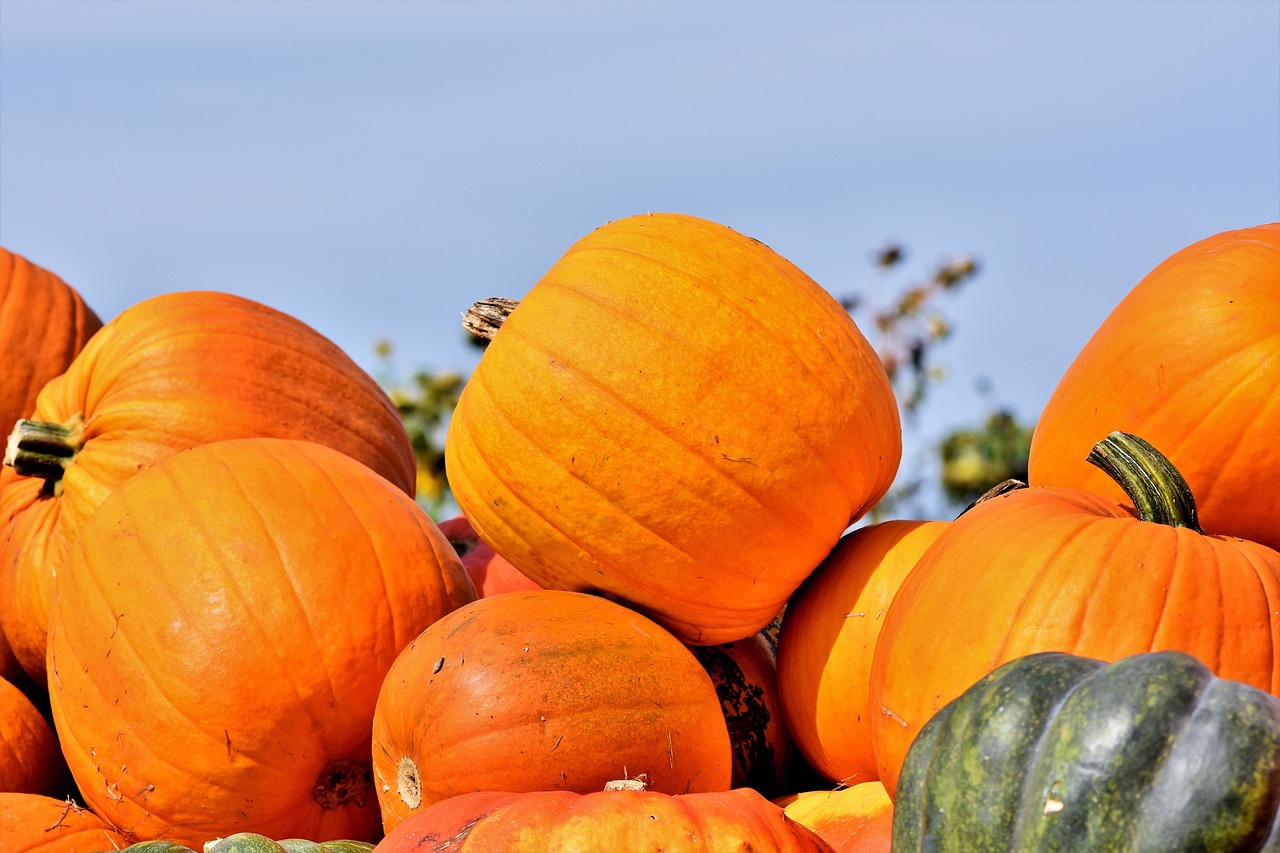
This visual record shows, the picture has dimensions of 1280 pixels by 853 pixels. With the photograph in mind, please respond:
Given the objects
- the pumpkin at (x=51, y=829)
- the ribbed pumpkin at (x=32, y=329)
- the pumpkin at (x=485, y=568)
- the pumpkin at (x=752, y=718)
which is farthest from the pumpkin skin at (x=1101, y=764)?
the ribbed pumpkin at (x=32, y=329)

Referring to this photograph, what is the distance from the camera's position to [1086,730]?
136cm

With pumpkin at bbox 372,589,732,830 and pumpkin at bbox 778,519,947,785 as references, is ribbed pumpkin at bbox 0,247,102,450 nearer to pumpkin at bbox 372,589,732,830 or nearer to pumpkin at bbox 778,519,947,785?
pumpkin at bbox 372,589,732,830

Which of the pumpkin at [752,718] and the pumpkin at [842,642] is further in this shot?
the pumpkin at [752,718]

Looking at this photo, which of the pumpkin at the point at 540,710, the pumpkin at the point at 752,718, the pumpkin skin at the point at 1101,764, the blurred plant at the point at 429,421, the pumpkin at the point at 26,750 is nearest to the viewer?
the pumpkin skin at the point at 1101,764

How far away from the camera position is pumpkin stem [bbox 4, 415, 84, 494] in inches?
119

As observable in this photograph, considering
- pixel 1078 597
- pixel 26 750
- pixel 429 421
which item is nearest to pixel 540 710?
pixel 1078 597

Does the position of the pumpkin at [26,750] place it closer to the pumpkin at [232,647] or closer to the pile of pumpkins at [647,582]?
the pile of pumpkins at [647,582]

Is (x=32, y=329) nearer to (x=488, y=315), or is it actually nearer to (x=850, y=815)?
(x=488, y=315)

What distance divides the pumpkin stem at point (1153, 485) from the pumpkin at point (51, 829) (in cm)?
210

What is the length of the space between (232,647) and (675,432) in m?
0.96

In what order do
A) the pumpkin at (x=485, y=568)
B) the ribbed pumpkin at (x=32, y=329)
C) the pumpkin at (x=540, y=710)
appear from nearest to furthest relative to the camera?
the pumpkin at (x=540, y=710), the pumpkin at (x=485, y=568), the ribbed pumpkin at (x=32, y=329)

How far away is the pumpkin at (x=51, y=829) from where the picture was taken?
2365 millimetres

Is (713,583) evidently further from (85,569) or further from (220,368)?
(220,368)

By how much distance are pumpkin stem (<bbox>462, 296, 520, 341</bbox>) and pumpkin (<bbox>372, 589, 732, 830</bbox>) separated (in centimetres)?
65
